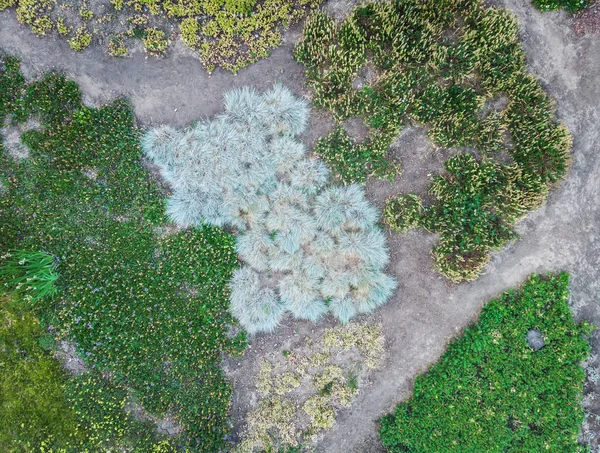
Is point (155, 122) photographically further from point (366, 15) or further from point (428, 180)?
point (428, 180)

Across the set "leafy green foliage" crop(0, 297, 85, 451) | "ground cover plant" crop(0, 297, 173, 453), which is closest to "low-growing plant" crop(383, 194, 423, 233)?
"ground cover plant" crop(0, 297, 173, 453)

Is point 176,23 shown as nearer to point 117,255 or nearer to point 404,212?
point 117,255

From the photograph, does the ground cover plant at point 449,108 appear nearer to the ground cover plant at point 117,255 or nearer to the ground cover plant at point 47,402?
the ground cover plant at point 117,255

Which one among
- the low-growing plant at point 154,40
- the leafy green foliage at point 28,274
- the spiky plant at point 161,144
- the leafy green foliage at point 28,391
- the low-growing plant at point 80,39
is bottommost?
the leafy green foliage at point 28,391

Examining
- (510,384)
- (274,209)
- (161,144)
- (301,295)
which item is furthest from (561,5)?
(161,144)

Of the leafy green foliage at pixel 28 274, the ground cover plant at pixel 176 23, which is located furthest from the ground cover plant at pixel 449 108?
the leafy green foliage at pixel 28 274

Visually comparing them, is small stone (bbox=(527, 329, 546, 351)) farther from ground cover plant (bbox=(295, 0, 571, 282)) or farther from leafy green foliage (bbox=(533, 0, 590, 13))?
leafy green foliage (bbox=(533, 0, 590, 13))

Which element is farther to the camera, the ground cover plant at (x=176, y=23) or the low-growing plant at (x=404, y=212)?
the low-growing plant at (x=404, y=212)
